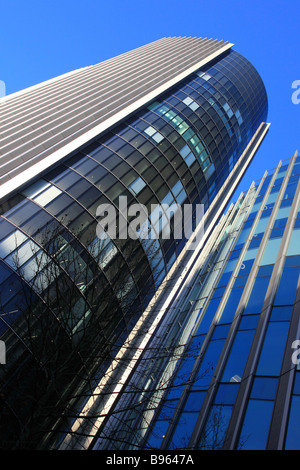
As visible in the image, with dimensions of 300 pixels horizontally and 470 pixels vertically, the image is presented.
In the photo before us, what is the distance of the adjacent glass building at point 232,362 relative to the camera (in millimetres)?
12781

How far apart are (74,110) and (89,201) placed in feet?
37.6

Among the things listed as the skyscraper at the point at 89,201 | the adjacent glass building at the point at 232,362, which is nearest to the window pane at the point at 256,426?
the adjacent glass building at the point at 232,362

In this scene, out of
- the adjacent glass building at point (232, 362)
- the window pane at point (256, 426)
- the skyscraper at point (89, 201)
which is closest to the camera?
the skyscraper at point (89, 201)

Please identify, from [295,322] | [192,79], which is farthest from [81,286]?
[192,79]

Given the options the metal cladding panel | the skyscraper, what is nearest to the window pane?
the skyscraper

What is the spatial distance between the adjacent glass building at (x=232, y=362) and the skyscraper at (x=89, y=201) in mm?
2520

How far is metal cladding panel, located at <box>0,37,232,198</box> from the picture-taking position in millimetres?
21438

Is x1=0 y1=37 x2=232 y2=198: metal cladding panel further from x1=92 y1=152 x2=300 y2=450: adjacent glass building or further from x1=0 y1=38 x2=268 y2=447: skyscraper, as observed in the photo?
Result: x1=92 y1=152 x2=300 y2=450: adjacent glass building

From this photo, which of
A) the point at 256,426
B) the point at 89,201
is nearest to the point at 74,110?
the point at 89,201

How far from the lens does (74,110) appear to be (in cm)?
2808

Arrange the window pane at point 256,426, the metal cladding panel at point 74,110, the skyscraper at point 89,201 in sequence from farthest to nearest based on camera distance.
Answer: the metal cladding panel at point 74,110, the window pane at point 256,426, the skyscraper at point 89,201

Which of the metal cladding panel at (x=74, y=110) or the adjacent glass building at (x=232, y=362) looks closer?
the adjacent glass building at (x=232, y=362)

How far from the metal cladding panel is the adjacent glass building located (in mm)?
13215

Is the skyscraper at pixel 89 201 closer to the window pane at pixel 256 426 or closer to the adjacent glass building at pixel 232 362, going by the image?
the adjacent glass building at pixel 232 362
